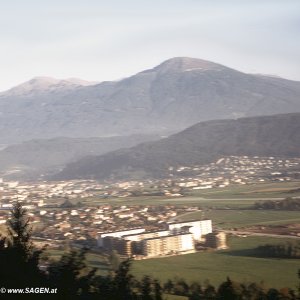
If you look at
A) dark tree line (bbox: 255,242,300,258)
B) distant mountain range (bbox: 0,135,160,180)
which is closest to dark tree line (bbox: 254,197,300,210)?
dark tree line (bbox: 255,242,300,258)

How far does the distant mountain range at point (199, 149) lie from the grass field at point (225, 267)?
48752 millimetres

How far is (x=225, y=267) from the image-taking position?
20.5 meters

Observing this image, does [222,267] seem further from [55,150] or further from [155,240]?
[55,150]

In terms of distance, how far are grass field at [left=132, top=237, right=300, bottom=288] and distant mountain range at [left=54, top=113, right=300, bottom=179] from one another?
4875cm

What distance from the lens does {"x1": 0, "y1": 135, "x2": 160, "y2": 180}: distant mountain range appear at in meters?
125

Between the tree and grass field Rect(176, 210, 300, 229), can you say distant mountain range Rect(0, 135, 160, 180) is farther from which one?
the tree

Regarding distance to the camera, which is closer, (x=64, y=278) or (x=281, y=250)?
(x=64, y=278)

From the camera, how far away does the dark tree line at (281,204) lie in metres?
32.8

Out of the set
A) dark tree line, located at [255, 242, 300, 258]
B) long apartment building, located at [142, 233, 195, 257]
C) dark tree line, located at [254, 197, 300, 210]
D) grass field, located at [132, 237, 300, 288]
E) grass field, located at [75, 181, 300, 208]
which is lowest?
grass field, located at [132, 237, 300, 288]

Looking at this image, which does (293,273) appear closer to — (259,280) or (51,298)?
(259,280)

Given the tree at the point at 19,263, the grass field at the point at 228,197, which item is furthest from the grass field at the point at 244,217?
the tree at the point at 19,263

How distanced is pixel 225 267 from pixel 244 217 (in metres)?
10.4

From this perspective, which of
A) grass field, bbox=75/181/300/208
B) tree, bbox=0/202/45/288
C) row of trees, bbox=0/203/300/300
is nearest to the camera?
tree, bbox=0/202/45/288

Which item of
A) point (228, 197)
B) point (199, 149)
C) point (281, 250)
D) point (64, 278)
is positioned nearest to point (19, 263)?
point (64, 278)
